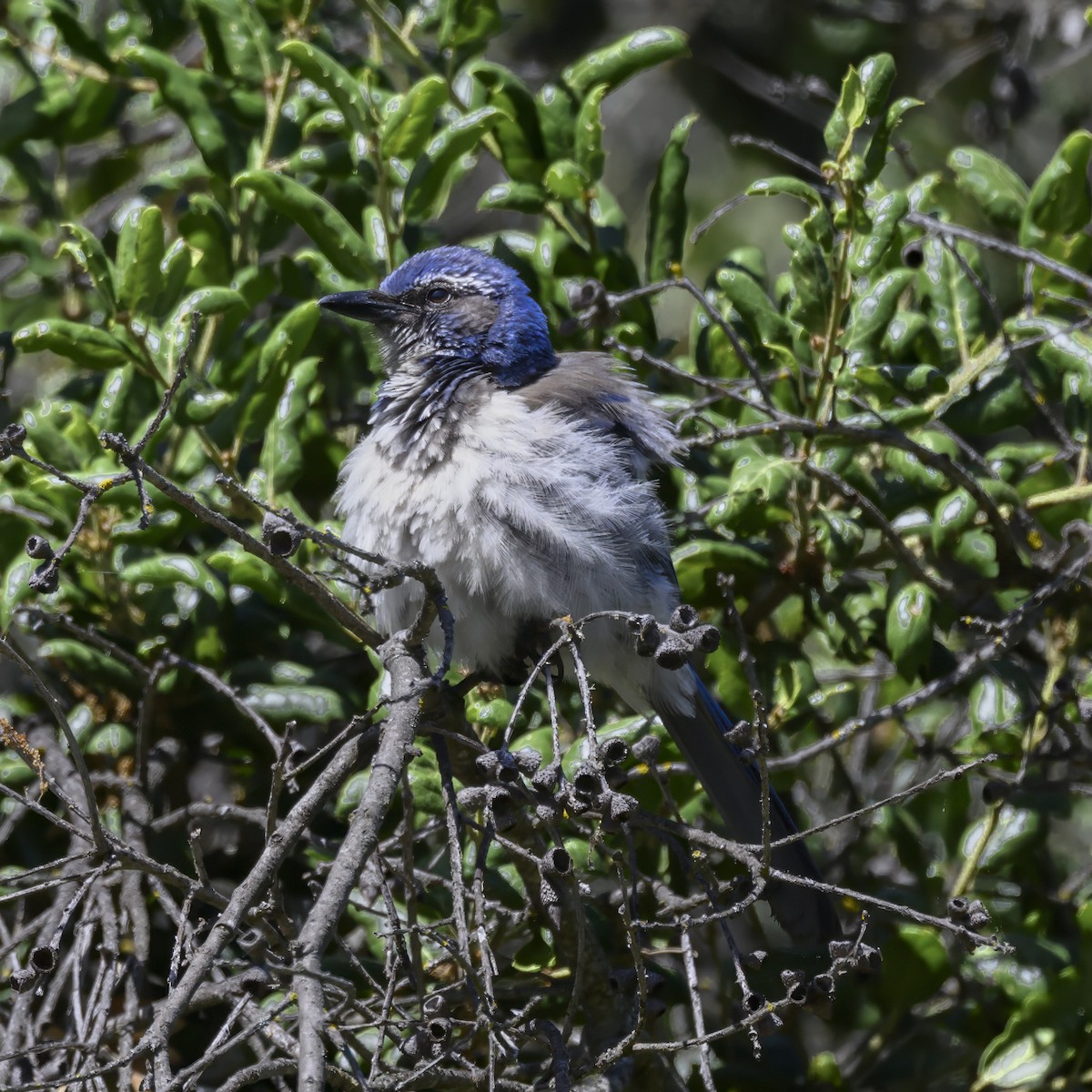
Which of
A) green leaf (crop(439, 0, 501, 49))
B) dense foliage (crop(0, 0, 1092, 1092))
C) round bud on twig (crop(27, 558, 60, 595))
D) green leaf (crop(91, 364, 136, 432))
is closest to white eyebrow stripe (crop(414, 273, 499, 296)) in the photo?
dense foliage (crop(0, 0, 1092, 1092))

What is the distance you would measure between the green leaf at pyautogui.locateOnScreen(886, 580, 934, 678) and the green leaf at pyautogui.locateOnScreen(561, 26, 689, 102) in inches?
61.0

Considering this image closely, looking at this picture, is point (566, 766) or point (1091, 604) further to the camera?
point (1091, 604)

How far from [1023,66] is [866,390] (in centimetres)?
274

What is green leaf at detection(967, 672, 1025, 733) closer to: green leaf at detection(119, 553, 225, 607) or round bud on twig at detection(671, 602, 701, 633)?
round bud on twig at detection(671, 602, 701, 633)

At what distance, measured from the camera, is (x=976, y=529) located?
3.41 meters

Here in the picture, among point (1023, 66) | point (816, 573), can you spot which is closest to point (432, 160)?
point (816, 573)

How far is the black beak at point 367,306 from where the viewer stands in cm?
351

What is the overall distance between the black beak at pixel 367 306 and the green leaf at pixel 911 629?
1.51 metres

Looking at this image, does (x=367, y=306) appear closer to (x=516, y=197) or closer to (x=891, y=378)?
(x=516, y=197)

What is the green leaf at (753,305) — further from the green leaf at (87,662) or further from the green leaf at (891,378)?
the green leaf at (87,662)

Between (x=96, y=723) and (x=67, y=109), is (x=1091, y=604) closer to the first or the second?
(x=96, y=723)

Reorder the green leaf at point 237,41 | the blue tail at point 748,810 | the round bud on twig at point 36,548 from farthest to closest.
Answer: the green leaf at point 237,41 → the blue tail at point 748,810 → the round bud on twig at point 36,548

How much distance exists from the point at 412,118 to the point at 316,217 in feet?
1.14

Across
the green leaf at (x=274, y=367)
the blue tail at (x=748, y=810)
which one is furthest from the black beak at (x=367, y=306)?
the blue tail at (x=748, y=810)
